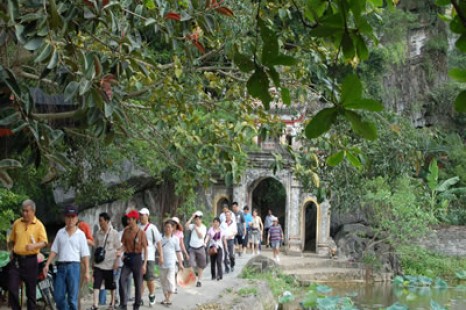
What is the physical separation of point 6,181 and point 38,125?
402 mm

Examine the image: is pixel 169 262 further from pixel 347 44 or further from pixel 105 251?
pixel 347 44

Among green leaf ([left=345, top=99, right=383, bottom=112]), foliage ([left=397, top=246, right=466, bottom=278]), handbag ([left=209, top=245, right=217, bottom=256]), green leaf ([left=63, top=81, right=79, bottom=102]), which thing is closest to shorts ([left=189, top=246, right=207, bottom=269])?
handbag ([left=209, top=245, right=217, bottom=256])

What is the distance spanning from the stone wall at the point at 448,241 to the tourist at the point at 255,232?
7860 millimetres

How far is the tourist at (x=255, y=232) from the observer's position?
18094 millimetres

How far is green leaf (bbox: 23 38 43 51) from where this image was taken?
4.11 m

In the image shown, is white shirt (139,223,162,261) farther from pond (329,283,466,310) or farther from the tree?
pond (329,283,466,310)

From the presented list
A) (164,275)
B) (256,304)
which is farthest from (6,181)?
(256,304)

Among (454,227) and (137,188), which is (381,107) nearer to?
(137,188)

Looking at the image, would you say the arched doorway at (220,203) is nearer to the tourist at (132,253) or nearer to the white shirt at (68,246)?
the tourist at (132,253)

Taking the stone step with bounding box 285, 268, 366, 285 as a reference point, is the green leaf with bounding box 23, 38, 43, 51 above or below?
above

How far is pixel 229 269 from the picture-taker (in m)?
14.7

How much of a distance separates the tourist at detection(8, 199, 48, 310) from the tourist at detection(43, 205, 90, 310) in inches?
10.1

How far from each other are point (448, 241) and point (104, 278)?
59.4ft

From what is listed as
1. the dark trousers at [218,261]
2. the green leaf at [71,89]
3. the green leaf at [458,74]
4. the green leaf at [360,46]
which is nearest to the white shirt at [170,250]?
the dark trousers at [218,261]
